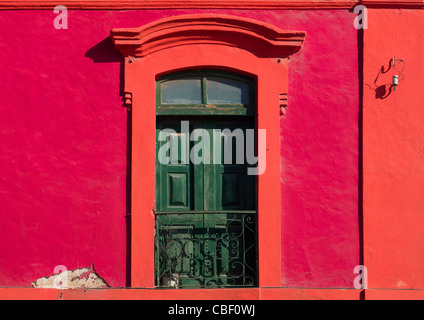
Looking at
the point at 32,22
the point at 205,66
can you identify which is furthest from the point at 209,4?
the point at 32,22

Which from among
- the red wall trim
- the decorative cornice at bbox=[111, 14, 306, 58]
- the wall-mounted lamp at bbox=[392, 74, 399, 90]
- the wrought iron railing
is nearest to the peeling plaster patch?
the red wall trim

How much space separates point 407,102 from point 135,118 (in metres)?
3.15

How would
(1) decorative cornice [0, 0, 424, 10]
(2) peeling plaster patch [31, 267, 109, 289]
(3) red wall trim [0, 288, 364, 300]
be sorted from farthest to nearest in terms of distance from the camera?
(1) decorative cornice [0, 0, 424, 10]
(2) peeling plaster patch [31, 267, 109, 289]
(3) red wall trim [0, 288, 364, 300]

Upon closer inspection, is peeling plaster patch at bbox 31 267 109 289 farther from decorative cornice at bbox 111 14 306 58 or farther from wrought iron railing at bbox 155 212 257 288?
decorative cornice at bbox 111 14 306 58

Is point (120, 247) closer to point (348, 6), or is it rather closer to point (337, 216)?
point (337, 216)

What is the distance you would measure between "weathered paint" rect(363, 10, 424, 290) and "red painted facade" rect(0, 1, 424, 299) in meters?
0.02

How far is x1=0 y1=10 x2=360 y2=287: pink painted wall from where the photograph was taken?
794cm

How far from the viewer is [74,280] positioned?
792cm

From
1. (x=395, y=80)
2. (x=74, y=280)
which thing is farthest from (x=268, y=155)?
(x=74, y=280)

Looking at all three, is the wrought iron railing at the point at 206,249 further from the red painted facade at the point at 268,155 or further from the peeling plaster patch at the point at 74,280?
the peeling plaster patch at the point at 74,280

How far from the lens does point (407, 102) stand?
26.4 ft

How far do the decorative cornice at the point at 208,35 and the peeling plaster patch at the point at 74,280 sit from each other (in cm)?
255

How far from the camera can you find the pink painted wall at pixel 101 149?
7.94 meters

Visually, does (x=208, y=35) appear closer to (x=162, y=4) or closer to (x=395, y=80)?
(x=162, y=4)
